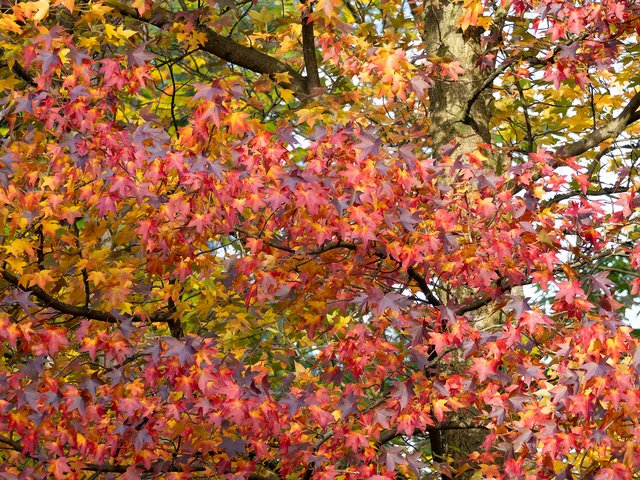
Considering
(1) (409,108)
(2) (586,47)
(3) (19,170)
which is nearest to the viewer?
(3) (19,170)

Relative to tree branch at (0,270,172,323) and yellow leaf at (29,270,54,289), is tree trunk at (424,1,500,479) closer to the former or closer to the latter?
tree branch at (0,270,172,323)

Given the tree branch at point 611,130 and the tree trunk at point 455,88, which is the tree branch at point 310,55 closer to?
the tree trunk at point 455,88

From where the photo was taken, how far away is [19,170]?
542 centimetres

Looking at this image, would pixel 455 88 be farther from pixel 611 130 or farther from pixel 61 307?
pixel 61 307

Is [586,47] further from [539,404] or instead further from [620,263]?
[620,263]

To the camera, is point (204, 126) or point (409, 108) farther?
point (409, 108)

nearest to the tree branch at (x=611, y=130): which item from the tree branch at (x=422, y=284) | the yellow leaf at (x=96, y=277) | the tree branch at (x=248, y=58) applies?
the tree branch at (x=422, y=284)

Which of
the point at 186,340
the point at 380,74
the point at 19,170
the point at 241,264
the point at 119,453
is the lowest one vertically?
the point at 119,453

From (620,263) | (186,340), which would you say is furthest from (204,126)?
(620,263)

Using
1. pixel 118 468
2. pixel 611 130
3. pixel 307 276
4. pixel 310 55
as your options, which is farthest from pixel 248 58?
pixel 118 468

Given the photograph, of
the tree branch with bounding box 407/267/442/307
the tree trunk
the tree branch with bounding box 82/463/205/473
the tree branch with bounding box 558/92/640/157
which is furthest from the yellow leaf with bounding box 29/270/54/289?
the tree branch with bounding box 558/92/640/157

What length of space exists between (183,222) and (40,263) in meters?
1.00

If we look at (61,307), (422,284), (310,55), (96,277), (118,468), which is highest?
(310,55)

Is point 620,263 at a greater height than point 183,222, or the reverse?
point 183,222
